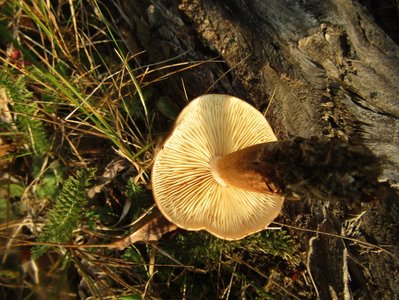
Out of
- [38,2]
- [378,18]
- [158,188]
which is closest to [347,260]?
[158,188]

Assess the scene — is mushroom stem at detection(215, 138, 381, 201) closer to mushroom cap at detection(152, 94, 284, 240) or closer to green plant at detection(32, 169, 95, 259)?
mushroom cap at detection(152, 94, 284, 240)

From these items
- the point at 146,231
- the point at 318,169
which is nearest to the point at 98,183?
the point at 146,231

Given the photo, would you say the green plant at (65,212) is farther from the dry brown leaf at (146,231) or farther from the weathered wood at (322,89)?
the weathered wood at (322,89)

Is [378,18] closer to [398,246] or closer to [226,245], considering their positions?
[398,246]

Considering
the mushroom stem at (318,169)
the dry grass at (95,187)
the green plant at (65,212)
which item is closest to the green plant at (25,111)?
the dry grass at (95,187)

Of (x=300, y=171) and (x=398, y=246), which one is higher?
(x=300, y=171)

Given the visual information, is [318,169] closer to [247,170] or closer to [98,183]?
[247,170]
